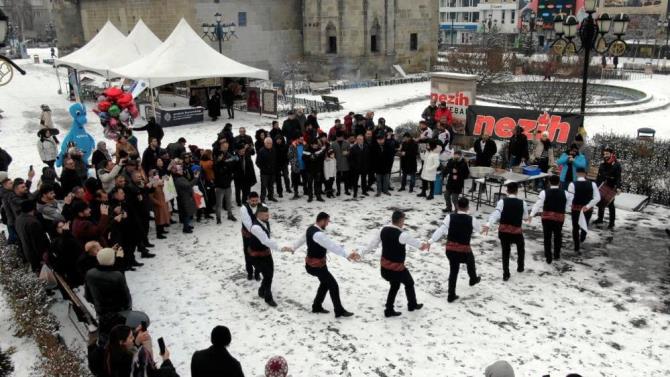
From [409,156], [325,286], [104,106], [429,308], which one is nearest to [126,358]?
[325,286]

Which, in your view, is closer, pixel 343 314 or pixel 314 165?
pixel 343 314

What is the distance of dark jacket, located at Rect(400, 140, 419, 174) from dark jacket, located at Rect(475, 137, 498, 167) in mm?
1563

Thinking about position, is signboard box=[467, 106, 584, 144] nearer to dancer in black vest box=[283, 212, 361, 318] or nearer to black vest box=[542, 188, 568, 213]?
black vest box=[542, 188, 568, 213]

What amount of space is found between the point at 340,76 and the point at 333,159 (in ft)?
82.9

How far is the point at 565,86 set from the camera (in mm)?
21422

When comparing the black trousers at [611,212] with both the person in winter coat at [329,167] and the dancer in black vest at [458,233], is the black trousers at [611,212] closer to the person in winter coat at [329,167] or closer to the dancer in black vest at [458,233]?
the dancer in black vest at [458,233]

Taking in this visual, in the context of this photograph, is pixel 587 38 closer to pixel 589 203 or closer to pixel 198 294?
pixel 589 203

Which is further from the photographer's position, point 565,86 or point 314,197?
point 565,86

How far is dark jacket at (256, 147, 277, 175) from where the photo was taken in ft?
39.1

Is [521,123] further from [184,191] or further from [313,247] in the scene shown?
[313,247]

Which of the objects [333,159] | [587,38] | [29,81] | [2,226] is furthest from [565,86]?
[29,81]

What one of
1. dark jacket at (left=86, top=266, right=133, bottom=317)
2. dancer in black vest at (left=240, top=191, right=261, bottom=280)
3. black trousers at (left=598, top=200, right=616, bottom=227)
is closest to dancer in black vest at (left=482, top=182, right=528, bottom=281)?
black trousers at (left=598, top=200, right=616, bottom=227)

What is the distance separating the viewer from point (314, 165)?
40.1 ft

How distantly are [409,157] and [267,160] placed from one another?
11.0 feet
